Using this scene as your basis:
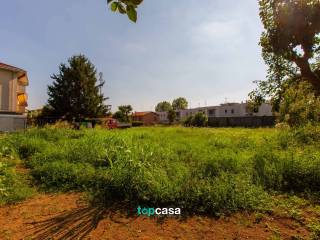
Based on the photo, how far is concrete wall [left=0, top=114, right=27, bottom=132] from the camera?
54.1ft

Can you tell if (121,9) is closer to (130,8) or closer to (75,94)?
(130,8)

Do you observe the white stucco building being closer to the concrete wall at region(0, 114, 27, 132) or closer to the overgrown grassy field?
the concrete wall at region(0, 114, 27, 132)

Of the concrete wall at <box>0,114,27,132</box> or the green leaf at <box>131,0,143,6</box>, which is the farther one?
the concrete wall at <box>0,114,27,132</box>

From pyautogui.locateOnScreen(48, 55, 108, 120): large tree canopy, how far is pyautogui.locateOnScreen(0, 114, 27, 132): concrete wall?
58.2 feet

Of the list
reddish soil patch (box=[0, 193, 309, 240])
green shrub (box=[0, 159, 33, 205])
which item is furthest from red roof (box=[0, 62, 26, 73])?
reddish soil patch (box=[0, 193, 309, 240])

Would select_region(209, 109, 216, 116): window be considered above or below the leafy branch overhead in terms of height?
above

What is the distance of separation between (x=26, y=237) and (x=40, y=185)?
232 centimetres

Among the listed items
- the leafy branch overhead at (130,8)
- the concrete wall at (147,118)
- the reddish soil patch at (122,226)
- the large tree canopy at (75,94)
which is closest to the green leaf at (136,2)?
the leafy branch overhead at (130,8)

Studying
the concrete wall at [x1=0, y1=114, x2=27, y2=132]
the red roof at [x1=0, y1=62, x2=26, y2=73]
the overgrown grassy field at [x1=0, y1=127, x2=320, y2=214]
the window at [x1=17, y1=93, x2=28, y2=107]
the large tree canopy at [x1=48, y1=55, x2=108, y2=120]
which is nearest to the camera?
the overgrown grassy field at [x1=0, y1=127, x2=320, y2=214]

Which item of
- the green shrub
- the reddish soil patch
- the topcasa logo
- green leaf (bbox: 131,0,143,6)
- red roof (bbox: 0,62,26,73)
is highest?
red roof (bbox: 0,62,26,73)

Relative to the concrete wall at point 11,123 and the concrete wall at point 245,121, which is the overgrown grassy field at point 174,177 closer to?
the concrete wall at point 11,123

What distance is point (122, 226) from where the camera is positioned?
3.75 metres

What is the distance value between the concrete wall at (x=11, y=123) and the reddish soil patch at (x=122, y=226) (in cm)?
1404

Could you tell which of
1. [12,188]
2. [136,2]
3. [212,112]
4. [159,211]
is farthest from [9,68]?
[212,112]
